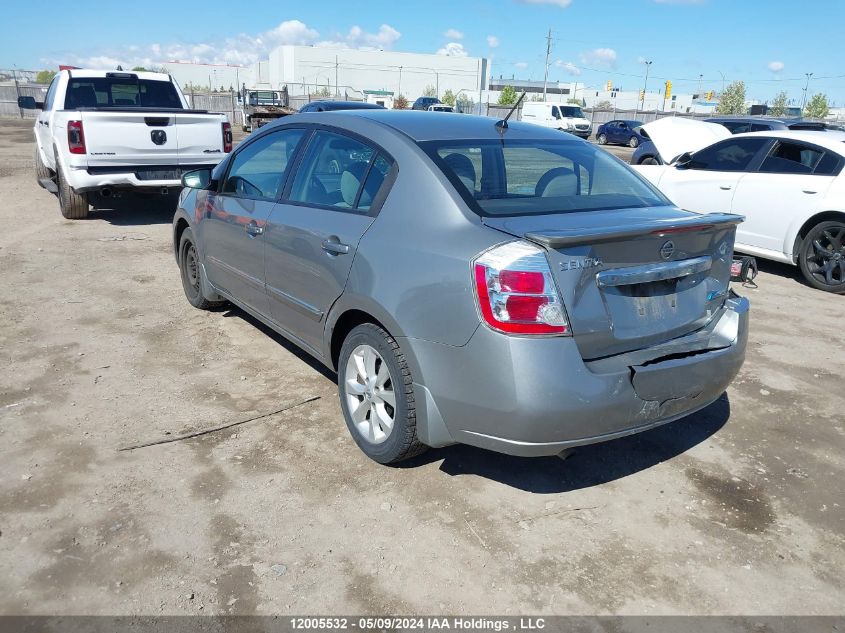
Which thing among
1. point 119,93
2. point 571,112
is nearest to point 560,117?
point 571,112

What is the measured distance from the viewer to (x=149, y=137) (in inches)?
337

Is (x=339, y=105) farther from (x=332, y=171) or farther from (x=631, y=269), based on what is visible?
(x=631, y=269)

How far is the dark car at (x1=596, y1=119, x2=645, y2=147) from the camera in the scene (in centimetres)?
3291

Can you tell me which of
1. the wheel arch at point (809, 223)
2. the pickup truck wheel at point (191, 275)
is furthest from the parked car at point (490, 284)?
the wheel arch at point (809, 223)

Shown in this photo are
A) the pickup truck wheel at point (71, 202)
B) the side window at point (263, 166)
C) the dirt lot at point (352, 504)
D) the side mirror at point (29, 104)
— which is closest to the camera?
the dirt lot at point (352, 504)

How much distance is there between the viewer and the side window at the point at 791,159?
7.39 metres

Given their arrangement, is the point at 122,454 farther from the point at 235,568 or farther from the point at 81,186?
the point at 81,186

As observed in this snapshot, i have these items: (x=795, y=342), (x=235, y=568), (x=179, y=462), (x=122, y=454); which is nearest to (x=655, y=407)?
(x=235, y=568)

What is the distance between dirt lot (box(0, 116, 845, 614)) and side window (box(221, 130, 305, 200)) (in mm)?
1214

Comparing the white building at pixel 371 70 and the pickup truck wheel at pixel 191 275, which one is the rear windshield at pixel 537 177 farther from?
the white building at pixel 371 70

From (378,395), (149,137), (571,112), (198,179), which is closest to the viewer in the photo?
(378,395)

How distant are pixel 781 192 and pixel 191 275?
6324 mm

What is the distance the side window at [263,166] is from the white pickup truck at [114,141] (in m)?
4.45

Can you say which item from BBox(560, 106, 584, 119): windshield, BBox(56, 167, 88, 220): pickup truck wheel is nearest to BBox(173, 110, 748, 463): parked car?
BBox(56, 167, 88, 220): pickup truck wheel
